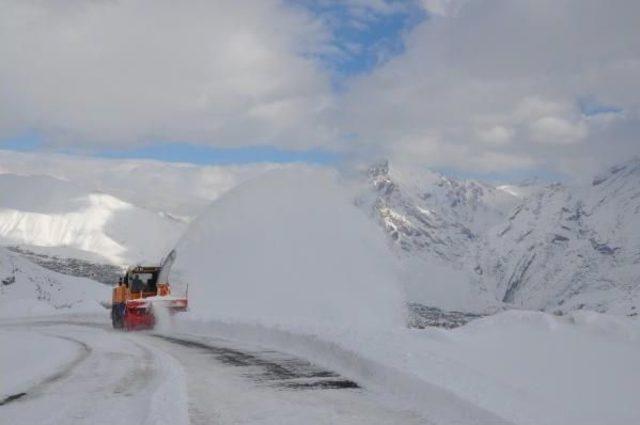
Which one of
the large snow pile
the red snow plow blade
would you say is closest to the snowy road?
the red snow plow blade

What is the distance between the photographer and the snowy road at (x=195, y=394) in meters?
8.90

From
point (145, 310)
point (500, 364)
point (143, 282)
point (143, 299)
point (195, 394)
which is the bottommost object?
point (195, 394)

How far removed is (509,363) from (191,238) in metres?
30.1

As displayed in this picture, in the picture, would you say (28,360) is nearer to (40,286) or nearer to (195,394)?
(195,394)

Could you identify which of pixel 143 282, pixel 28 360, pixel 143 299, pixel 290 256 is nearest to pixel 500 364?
pixel 28 360

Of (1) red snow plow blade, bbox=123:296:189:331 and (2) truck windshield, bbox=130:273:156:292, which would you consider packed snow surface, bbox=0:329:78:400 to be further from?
(2) truck windshield, bbox=130:273:156:292

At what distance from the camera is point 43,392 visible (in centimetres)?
1116

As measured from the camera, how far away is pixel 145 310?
28578 millimetres

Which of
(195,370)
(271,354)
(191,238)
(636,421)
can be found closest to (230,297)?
(191,238)

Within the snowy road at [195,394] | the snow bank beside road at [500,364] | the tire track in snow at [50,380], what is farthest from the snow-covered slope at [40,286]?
the snow bank beside road at [500,364]

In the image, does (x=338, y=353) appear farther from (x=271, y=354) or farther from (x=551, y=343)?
(x=551, y=343)

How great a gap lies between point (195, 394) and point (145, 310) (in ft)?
61.3

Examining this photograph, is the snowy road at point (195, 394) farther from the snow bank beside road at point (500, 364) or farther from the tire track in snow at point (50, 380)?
the snow bank beside road at point (500, 364)

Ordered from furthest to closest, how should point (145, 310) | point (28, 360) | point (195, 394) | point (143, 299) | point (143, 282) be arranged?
point (143, 282), point (143, 299), point (145, 310), point (28, 360), point (195, 394)
